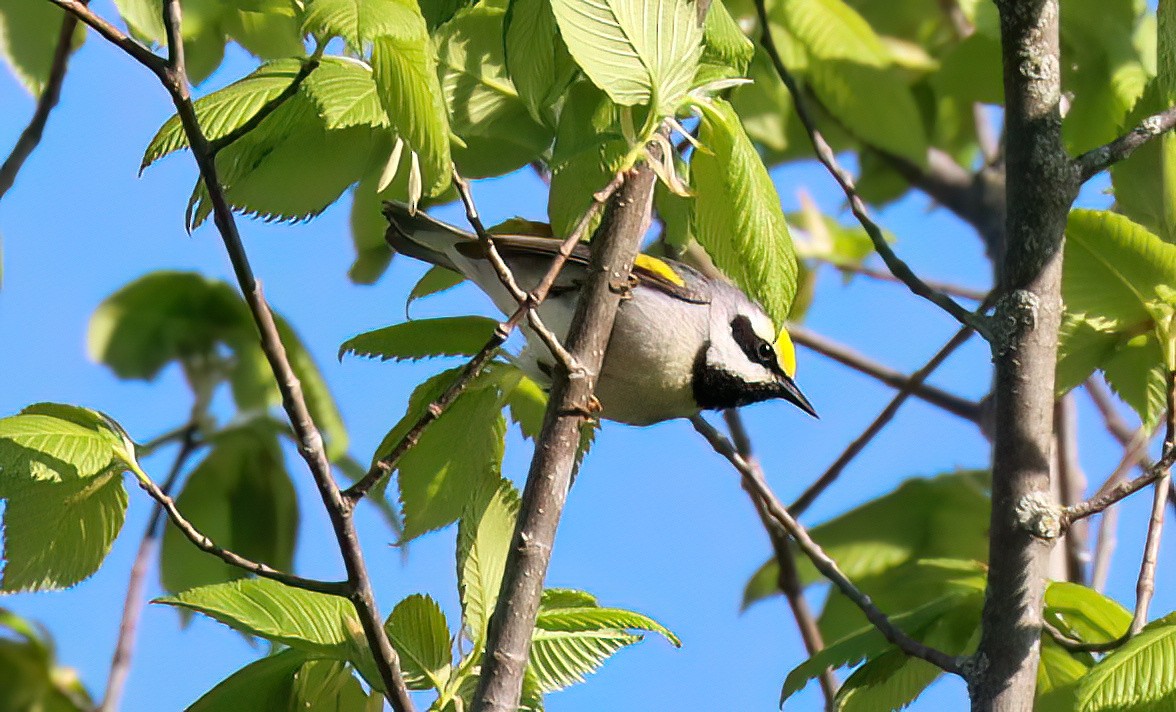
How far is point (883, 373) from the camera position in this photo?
A: 459 cm

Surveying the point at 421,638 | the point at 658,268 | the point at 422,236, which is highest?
the point at 658,268

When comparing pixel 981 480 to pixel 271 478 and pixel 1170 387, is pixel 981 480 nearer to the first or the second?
pixel 1170 387

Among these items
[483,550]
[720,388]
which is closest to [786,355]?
[720,388]

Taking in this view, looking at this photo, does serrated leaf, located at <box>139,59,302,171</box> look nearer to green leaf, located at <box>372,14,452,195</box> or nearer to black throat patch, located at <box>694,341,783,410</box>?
green leaf, located at <box>372,14,452,195</box>

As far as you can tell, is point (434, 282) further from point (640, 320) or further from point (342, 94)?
point (342, 94)

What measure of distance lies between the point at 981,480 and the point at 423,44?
9.76 ft

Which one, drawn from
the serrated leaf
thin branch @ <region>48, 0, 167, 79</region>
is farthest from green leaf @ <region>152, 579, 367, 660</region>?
thin branch @ <region>48, 0, 167, 79</region>

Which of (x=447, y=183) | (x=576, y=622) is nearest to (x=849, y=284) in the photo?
(x=576, y=622)

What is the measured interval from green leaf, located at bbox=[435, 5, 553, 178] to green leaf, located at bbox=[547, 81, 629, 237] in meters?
0.12

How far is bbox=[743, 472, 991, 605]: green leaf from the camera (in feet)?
12.0

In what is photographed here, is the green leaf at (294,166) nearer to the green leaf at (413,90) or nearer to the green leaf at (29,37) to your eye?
the green leaf at (413,90)

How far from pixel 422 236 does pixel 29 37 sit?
2.96ft

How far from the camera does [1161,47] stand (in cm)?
203

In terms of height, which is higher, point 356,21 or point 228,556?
point 356,21
